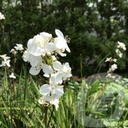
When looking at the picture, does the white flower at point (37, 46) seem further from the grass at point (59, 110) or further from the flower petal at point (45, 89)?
the grass at point (59, 110)

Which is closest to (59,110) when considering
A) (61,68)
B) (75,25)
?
(61,68)

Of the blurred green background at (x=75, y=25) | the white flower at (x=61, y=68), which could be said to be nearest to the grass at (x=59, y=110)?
the white flower at (x=61, y=68)

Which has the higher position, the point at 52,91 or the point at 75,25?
the point at 75,25

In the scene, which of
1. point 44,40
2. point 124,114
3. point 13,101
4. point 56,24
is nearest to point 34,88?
point 13,101

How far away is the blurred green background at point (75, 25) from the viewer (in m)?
6.08

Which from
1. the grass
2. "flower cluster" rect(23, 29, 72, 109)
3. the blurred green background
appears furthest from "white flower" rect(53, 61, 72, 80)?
the blurred green background

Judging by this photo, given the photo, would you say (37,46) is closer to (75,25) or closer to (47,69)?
(47,69)

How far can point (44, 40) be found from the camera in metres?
1.44

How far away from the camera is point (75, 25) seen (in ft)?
20.3

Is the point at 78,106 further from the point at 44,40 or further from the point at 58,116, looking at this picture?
the point at 44,40

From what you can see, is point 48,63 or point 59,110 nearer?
point 48,63

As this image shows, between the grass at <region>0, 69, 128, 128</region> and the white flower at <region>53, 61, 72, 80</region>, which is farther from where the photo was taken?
the grass at <region>0, 69, 128, 128</region>

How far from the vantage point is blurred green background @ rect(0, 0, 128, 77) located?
239 inches

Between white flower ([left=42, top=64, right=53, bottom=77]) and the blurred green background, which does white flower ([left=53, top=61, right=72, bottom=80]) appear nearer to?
white flower ([left=42, top=64, right=53, bottom=77])
